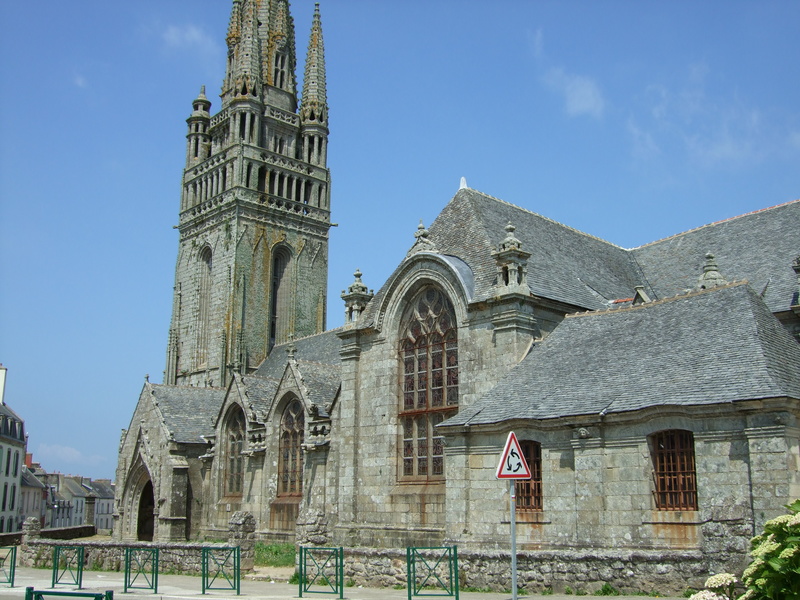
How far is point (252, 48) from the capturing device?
5316 centimetres

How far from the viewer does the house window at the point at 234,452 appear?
116 ft

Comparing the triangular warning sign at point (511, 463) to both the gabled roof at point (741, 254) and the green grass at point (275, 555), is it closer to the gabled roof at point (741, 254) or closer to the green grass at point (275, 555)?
the gabled roof at point (741, 254)

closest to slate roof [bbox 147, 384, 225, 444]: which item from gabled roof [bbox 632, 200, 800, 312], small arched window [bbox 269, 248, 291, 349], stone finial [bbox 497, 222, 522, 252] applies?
small arched window [bbox 269, 248, 291, 349]

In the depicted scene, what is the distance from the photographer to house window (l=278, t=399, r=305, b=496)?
31.8 metres

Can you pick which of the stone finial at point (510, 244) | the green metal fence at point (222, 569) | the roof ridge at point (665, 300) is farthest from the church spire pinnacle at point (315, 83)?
the green metal fence at point (222, 569)

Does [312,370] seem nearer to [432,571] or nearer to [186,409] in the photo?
[186,409]

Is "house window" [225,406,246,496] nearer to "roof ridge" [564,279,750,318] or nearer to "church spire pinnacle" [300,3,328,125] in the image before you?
"roof ridge" [564,279,750,318]

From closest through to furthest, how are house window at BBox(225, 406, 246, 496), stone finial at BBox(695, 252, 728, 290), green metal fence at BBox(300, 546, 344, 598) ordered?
green metal fence at BBox(300, 546, 344, 598) → stone finial at BBox(695, 252, 728, 290) → house window at BBox(225, 406, 246, 496)

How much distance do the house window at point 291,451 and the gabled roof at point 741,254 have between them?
1373cm

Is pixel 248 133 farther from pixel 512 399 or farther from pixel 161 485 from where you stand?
pixel 512 399

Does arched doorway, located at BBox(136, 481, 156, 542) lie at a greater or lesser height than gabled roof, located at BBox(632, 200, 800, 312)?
lesser

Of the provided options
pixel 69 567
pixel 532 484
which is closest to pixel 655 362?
pixel 532 484

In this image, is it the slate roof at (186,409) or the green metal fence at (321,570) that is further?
the slate roof at (186,409)

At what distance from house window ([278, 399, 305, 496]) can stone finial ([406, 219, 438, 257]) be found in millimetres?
9288
